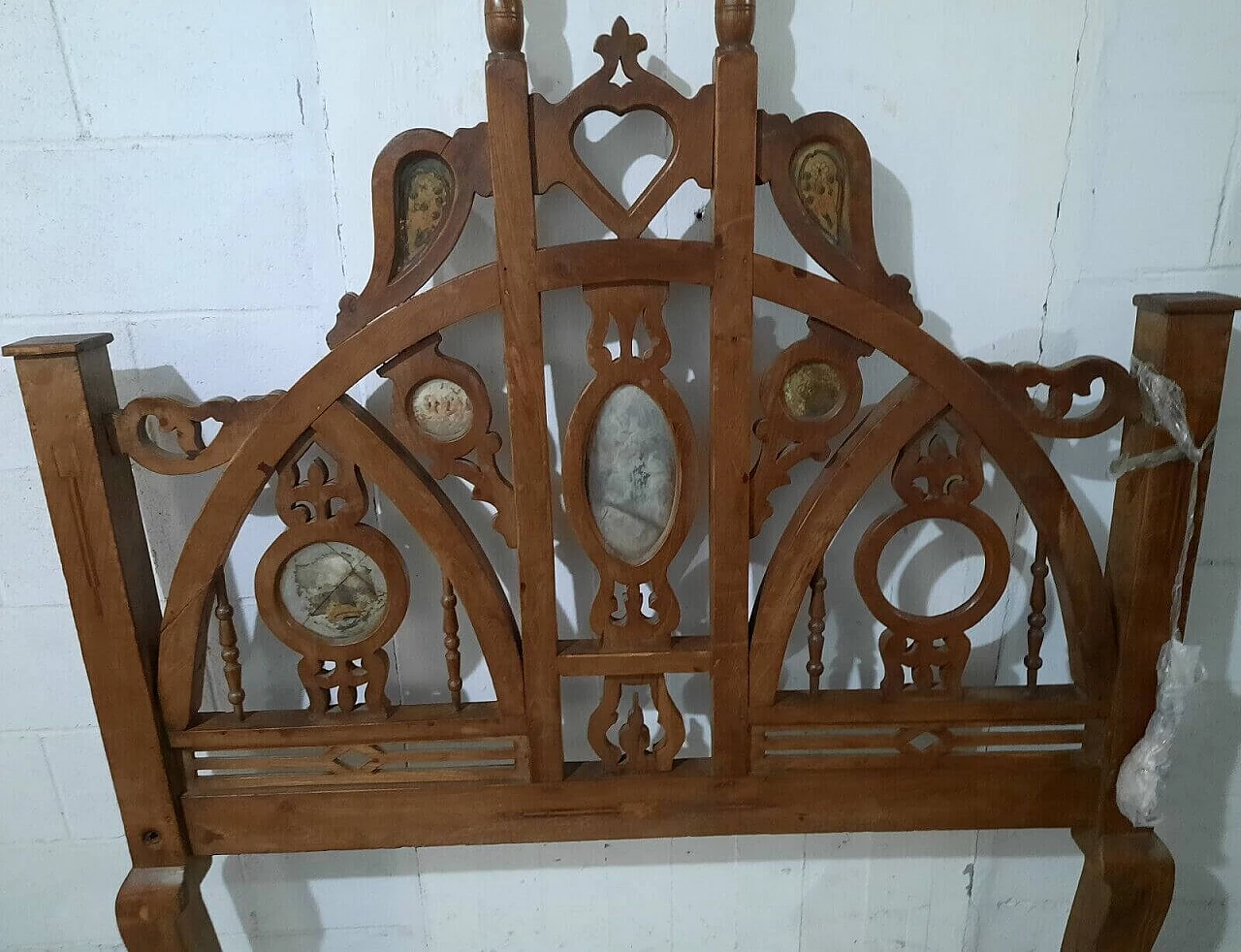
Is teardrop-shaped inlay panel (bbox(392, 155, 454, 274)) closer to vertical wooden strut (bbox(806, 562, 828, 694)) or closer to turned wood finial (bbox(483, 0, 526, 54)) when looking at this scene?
turned wood finial (bbox(483, 0, 526, 54))

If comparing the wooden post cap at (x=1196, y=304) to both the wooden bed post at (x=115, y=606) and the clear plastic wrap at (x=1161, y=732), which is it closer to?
the clear plastic wrap at (x=1161, y=732)

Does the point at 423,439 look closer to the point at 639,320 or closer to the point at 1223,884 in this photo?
the point at 639,320

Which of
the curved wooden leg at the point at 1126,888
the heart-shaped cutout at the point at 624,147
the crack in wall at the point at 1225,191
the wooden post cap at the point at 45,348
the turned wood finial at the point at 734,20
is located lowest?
the curved wooden leg at the point at 1126,888

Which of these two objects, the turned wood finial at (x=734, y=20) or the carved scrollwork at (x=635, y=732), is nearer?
the turned wood finial at (x=734, y=20)

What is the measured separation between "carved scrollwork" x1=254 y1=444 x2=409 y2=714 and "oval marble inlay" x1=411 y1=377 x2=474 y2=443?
0.08 metres

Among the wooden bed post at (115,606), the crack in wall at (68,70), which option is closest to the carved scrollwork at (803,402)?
the wooden bed post at (115,606)

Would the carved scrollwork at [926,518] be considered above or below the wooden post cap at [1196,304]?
below

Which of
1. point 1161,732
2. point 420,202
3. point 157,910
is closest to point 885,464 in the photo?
point 1161,732

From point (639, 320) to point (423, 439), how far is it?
0.80ft

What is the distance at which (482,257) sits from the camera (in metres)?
0.84

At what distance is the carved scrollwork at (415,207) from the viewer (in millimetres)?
717

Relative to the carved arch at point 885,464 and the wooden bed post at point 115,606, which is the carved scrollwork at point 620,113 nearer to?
the carved arch at point 885,464

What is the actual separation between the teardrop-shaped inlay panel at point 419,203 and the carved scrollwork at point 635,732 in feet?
1.52

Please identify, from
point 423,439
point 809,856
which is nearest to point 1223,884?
point 809,856
